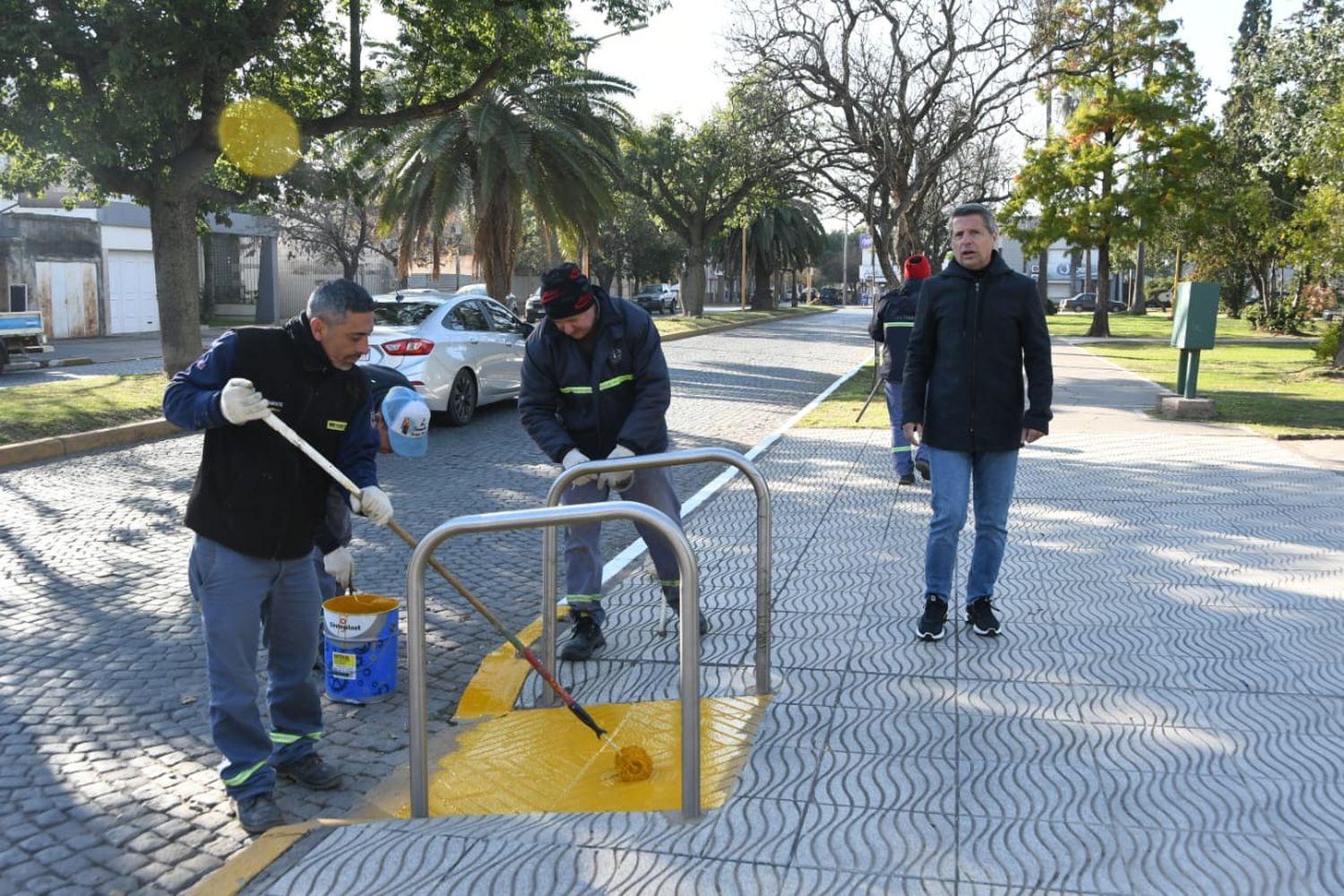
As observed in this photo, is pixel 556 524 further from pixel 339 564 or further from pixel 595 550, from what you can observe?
pixel 595 550

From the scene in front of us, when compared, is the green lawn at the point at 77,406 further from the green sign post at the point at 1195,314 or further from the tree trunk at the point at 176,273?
the green sign post at the point at 1195,314

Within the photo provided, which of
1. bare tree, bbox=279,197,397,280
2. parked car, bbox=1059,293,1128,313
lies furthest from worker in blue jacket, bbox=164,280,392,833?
parked car, bbox=1059,293,1128,313

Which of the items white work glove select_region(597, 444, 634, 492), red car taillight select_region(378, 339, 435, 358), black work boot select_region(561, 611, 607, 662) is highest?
red car taillight select_region(378, 339, 435, 358)

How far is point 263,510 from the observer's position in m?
3.65

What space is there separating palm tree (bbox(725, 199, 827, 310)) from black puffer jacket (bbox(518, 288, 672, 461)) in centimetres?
→ 5141

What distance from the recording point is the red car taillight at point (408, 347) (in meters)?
12.5

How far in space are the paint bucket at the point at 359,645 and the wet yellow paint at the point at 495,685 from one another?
1.21ft

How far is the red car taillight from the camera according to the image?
493 inches

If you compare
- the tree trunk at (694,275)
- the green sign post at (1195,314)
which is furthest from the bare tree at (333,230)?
the green sign post at (1195,314)

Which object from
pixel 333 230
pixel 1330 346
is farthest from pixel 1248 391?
pixel 333 230

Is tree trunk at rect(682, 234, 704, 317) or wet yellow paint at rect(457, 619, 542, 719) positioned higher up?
tree trunk at rect(682, 234, 704, 317)

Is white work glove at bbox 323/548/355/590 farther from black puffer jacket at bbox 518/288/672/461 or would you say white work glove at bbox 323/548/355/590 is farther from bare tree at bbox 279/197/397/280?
bare tree at bbox 279/197/397/280

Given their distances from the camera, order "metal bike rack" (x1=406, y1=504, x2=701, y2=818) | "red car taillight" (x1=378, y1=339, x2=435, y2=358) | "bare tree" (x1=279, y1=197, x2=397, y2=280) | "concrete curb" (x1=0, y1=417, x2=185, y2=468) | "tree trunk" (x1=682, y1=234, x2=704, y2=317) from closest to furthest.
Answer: "metal bike rack" (x1=406, y1=504, x2=701, y2=818) → "concrete curb" (x1=0, y1=417, x2=185, y2=468) → "red car taillight" (x1=378, y1=339, x2=435, y2=358) → "bare tree" (x1=279, y1=197, x2=397, y2=280) → "tree trunk" (x1=682, y1=234, x2=704, y2=317)

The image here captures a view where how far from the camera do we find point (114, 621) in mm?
5633
